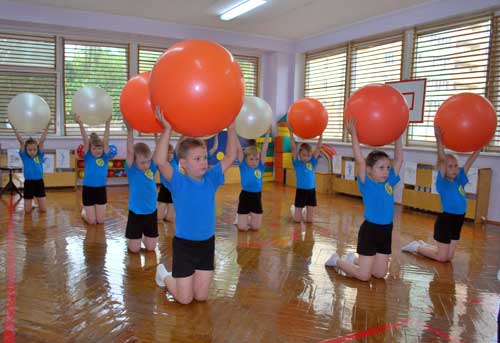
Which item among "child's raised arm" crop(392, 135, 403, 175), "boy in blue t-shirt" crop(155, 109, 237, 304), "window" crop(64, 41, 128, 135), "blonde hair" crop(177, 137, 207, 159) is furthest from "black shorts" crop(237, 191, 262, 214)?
"window" crop(64, 41, 128, 135)

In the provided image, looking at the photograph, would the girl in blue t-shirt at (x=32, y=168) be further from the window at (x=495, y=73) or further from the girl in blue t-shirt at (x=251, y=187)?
the window at (x=495, y=73)

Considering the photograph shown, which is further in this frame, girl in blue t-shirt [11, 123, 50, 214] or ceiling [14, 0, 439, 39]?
ceiling [14, 0, 439, 39]

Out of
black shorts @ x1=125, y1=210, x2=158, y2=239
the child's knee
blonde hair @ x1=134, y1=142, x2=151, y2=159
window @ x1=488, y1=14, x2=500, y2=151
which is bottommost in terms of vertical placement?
the child's knee

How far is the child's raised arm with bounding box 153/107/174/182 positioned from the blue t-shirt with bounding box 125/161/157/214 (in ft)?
4.17

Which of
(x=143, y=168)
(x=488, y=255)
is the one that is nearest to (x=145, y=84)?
(x=143, y=168)

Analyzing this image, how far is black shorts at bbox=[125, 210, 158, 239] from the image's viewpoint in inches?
151

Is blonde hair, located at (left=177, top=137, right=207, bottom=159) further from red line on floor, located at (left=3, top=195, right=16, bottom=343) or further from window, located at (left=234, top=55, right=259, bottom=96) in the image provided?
window, located at (left=234, top=55, right=259, bottom=96)

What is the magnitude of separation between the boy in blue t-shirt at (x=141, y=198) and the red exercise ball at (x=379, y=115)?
1897 millimetres

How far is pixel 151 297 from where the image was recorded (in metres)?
2.90

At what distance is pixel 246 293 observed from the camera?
3033mm

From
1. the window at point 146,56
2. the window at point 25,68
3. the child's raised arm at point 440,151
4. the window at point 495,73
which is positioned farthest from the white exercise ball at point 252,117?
the window at point 25,68

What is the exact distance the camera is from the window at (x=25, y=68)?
741 centimetres

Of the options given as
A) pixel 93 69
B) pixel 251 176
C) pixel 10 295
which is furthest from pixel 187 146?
pixel 93 69

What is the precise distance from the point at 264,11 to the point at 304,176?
345cm
